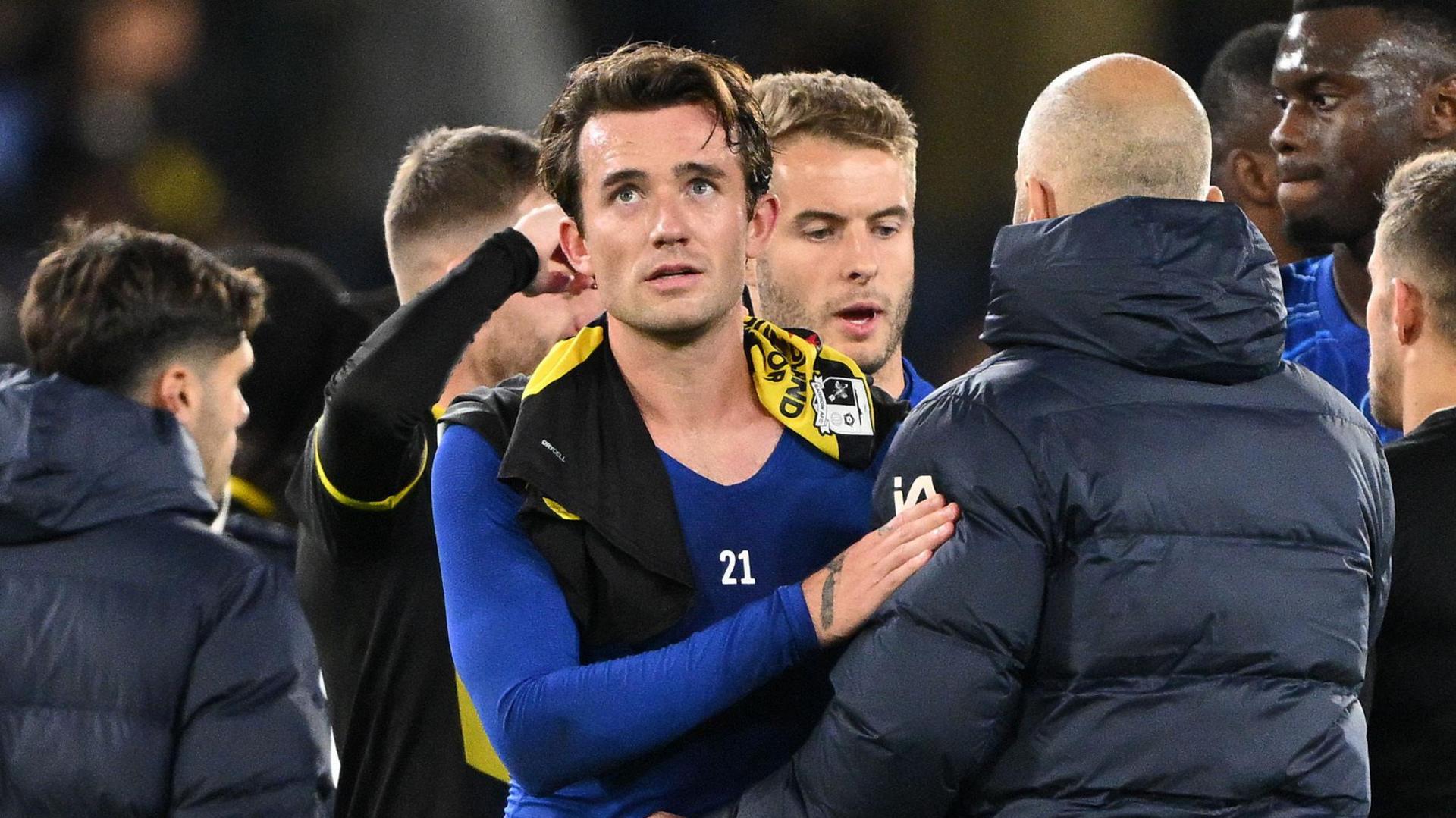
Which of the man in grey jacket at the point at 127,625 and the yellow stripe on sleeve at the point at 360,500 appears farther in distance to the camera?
the yellow stripe on sleeve at the point at 360,500

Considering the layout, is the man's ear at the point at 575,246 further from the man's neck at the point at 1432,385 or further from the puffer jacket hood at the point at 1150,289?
the man's neck at the point at 1432,385

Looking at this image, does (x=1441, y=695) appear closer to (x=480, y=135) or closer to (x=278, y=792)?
(x=278, y=792)

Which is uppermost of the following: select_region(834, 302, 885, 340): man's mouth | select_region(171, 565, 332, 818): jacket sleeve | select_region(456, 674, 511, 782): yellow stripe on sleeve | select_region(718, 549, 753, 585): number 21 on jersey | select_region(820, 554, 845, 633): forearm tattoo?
select_region(820, 554, 845, 633): forearm tattoo

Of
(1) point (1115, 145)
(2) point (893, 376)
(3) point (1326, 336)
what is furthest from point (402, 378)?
(3) point (1326, 336)

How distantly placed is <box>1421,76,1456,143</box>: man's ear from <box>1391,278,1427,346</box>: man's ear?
1.27 m

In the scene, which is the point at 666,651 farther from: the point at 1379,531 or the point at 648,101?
the point at 1379,531

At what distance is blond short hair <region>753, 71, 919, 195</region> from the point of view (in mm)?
3584

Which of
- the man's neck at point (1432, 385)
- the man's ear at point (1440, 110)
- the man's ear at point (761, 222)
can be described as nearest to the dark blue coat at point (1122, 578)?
the man's ear at point (761, 222)

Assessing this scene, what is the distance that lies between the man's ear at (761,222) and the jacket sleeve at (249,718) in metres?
0.85

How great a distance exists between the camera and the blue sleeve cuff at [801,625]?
2.27 m

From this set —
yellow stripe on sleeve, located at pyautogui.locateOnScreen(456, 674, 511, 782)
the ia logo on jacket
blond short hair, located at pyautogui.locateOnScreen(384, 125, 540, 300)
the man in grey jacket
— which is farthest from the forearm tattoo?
blond short hair, located at pyautogui.locateOnScreen(384, 125, 540, 300)

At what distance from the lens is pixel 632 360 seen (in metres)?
2.54

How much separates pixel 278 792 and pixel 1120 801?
1202 mm

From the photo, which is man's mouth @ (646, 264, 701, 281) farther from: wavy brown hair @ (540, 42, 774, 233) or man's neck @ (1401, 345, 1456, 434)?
man's neck @ (1401, 345, 1456, 434)
